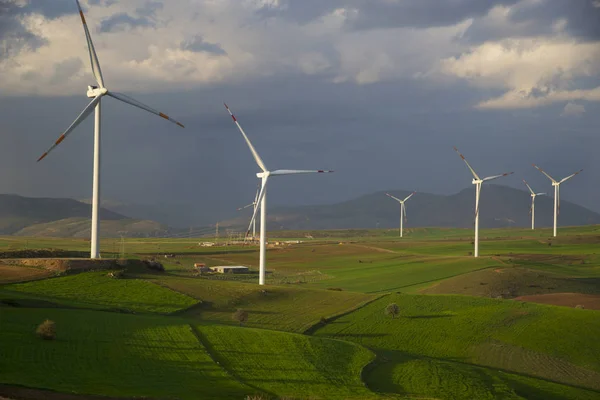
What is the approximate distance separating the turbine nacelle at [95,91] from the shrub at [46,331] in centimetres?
3264

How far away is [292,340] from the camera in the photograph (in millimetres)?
51844

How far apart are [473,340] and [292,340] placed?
1840 centimetres

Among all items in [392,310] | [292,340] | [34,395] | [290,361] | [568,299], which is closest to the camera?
[34,395]

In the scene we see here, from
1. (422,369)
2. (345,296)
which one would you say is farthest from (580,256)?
(422,369)

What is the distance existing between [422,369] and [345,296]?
27986 millimetres

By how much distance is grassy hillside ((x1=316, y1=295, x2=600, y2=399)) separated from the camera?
165ft

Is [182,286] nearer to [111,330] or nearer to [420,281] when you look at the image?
[111,330]

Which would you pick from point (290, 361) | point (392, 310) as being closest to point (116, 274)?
point (392, 310)

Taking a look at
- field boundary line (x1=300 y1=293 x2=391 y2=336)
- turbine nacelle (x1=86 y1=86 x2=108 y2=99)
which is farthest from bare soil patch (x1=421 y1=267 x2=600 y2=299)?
turbine nacelle (x1=86 y1=86 x2=108 y2=99)

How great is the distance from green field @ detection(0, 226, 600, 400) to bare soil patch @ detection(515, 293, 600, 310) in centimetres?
433

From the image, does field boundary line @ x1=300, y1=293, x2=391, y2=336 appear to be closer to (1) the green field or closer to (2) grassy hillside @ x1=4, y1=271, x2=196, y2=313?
(1) the green field

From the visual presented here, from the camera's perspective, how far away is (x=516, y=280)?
98.1 metres

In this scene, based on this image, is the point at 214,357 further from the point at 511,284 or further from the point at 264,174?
the point at 511,284

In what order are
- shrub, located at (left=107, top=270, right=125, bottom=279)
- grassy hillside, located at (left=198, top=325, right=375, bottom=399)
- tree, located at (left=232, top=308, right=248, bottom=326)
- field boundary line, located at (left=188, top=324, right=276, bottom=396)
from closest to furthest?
field boundary line, located at (left=188, top=324, right=276, bottom=396) < grassy hillside, located at (left=198, top=325, right=375, bottom=399) < tree, located at (left=232, top=308, right=248, bottom=326) < shrub, located at (left=107, top=270, right=125, bottom=279)
